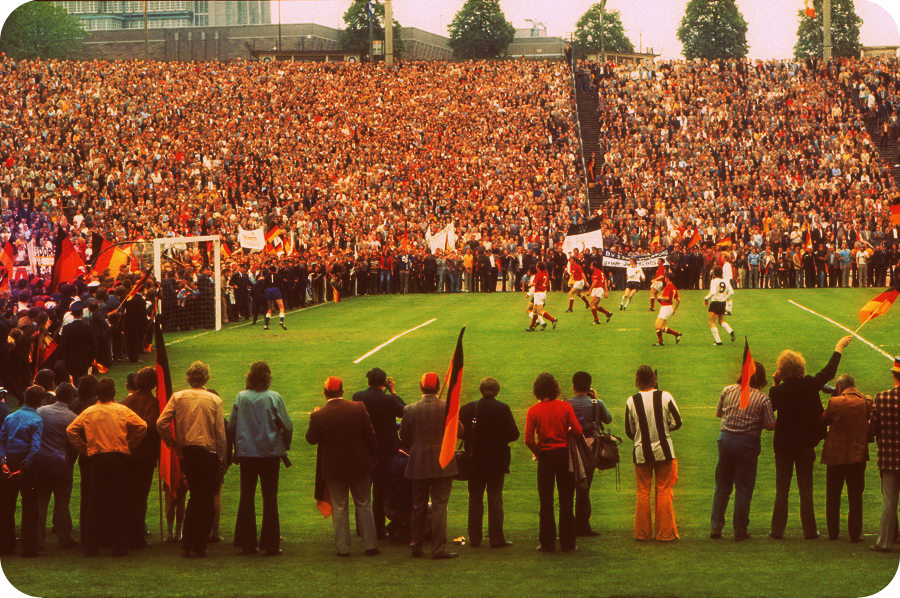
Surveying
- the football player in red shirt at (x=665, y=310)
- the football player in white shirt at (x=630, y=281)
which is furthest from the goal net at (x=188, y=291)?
the football player in red shirt at (x=665, y=310)

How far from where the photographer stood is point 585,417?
12852mm

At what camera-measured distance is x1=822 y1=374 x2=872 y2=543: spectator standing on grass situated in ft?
41.2

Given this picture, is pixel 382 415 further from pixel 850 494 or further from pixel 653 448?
pixel 850 494

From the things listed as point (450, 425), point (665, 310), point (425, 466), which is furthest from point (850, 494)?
point (665, 310)

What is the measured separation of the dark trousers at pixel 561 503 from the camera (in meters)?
12.4

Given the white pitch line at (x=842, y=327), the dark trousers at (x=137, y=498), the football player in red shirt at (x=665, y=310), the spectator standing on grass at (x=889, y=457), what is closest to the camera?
the spectator standing on grass at (x=889, y=457)

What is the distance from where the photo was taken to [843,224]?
53.7 metres

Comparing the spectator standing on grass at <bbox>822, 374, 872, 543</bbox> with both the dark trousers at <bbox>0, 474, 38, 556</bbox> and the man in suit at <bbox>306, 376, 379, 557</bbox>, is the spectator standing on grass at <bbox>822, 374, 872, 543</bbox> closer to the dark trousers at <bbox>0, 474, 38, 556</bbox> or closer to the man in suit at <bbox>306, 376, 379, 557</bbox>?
the man in suit at <bbox>306, 376, 379, 557</bbox>

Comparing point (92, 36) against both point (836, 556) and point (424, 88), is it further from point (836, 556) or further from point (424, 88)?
point (836, 556)

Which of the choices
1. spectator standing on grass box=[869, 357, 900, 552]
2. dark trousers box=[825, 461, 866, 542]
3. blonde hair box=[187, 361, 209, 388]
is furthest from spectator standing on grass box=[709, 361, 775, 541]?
blonde hair box=[187, 361, 209, 388]

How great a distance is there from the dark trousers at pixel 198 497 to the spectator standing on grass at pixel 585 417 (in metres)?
3.70

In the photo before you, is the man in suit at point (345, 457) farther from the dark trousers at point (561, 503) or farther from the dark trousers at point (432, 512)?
the dark trousers at point (561, 503)

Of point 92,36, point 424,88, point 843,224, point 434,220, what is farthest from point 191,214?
point 92,36

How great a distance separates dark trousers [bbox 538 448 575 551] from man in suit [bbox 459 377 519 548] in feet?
1.36
